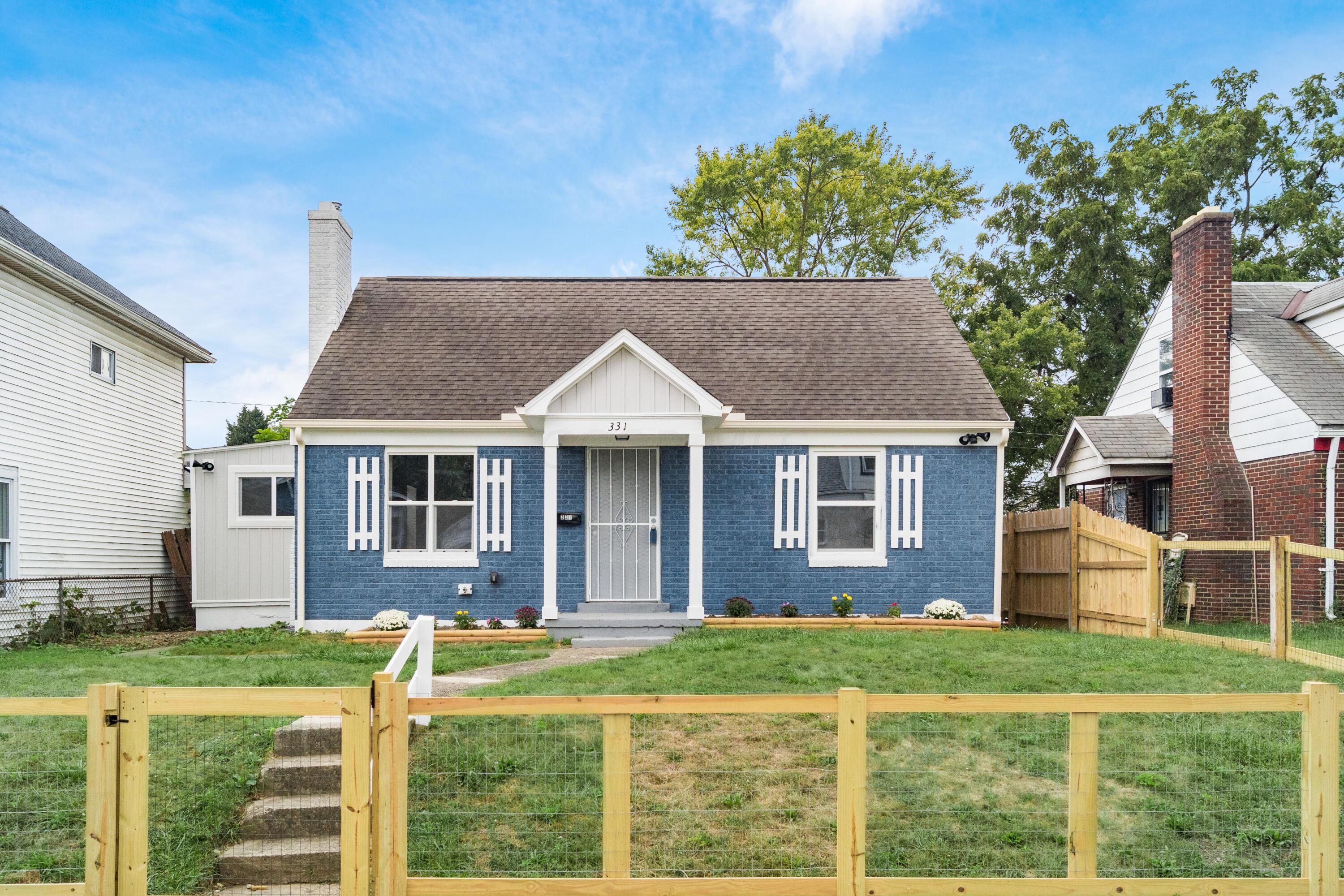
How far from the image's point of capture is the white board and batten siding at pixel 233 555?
16.1 m

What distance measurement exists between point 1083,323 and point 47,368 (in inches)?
926

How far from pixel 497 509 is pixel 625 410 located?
2.47 meters

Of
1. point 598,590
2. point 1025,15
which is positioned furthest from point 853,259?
point 598,590

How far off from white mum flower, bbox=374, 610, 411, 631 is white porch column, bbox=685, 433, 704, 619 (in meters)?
3.85

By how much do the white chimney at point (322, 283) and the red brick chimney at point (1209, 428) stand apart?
1367cm

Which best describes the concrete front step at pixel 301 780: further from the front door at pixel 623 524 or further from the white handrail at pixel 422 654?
the front door at pixel 623 524

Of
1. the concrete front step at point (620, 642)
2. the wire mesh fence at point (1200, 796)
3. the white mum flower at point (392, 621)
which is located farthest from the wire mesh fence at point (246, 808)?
the white mum flower at point (392, 621)

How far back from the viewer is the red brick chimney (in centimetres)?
1428

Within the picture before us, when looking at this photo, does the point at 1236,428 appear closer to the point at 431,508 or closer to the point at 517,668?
the point at 517,668

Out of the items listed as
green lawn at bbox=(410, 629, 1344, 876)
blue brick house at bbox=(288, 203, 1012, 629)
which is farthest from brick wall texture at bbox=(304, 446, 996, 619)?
green lawn at bbox=(410, 629, 1344, 876)

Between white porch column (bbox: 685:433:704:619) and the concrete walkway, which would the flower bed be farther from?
the concrete walkway

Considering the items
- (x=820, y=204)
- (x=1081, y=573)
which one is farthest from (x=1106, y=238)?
(x=1081, y=573)

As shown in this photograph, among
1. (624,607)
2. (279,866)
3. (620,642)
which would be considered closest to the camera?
(279,866)

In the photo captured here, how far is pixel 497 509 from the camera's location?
13820mm
